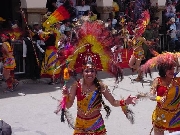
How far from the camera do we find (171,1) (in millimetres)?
18250

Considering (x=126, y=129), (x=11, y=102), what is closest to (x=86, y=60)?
(x=126, y=129)

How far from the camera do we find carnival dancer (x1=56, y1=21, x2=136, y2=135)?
4738 mm

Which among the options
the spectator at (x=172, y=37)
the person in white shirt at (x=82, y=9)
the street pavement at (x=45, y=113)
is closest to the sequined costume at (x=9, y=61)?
the street pavement at (x=45, y=113)

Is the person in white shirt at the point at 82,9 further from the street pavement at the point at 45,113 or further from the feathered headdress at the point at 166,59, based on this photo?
the feathered headdress at the point at 166,59

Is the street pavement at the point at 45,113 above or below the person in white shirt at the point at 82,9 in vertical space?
below

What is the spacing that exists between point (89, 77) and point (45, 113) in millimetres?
3546

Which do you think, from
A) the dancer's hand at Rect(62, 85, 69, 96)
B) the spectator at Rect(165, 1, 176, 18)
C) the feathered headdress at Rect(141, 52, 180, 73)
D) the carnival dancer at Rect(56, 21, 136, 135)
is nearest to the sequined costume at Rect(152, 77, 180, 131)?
the feathered headdress at Rect(141, 52, 180, 73)

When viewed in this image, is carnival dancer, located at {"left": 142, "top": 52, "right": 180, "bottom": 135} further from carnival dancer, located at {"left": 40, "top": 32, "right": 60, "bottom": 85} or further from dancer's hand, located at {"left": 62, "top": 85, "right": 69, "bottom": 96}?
carnival dancer, located at {"left": 40, "top": 32, "right": 60, "bottom": 85}

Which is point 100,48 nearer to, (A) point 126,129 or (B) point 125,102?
(B) point 125,102

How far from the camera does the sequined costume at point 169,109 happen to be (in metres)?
5.06

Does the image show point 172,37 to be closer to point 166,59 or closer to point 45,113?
point 45,113

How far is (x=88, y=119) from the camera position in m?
4.74

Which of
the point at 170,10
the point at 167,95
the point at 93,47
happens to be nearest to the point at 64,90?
the point at 93,47

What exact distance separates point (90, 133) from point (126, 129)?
237 cm
